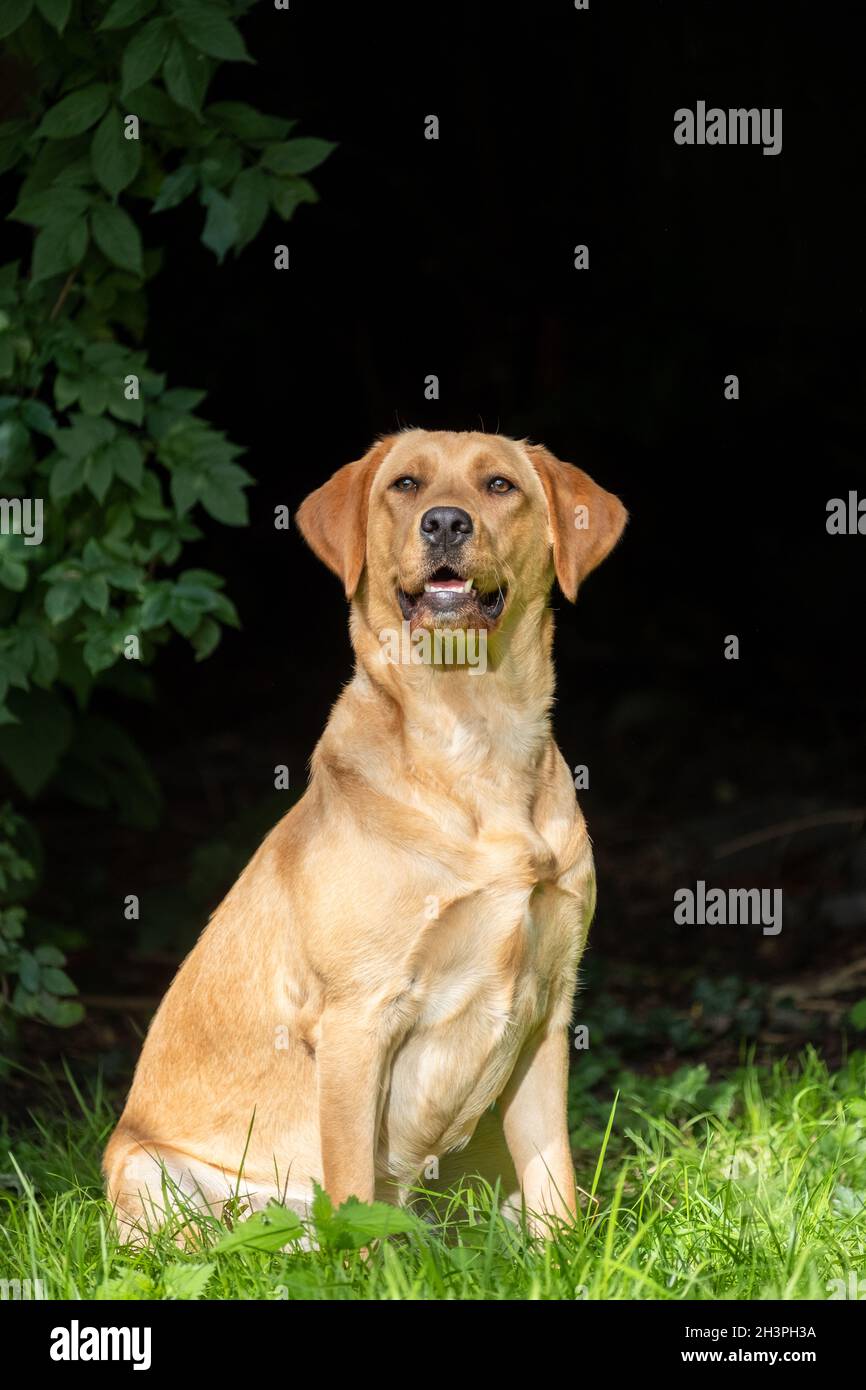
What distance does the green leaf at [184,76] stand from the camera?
3980 mm

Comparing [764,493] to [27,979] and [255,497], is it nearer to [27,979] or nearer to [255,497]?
[255,497]

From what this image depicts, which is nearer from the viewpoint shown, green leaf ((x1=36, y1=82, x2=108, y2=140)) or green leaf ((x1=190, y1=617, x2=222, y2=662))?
green leaf ((x1=36, y1=82, x2=108, y2=140))

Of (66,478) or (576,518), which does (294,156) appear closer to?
(66,478)

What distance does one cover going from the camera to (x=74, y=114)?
4.18 metres

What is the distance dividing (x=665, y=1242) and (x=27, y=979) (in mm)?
2055

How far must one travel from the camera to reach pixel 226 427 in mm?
8359

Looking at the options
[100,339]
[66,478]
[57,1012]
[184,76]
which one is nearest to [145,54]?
[184,76]

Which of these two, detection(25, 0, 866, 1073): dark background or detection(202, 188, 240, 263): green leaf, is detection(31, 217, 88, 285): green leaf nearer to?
detection(202, 188, 240, 263): green leaf

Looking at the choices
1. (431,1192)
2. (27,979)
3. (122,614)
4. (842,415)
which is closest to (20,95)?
(122,614)

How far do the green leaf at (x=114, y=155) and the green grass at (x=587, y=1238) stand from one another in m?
2.55

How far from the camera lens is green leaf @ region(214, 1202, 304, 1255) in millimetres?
3090

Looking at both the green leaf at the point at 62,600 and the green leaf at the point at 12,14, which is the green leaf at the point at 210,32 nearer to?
the green leaf at the point at 12,14

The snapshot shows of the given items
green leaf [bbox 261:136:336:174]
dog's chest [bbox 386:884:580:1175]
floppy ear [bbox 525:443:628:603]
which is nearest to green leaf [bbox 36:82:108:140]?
green leaf [bbox 261:136:336:174]

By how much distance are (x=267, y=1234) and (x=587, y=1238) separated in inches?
25.5
